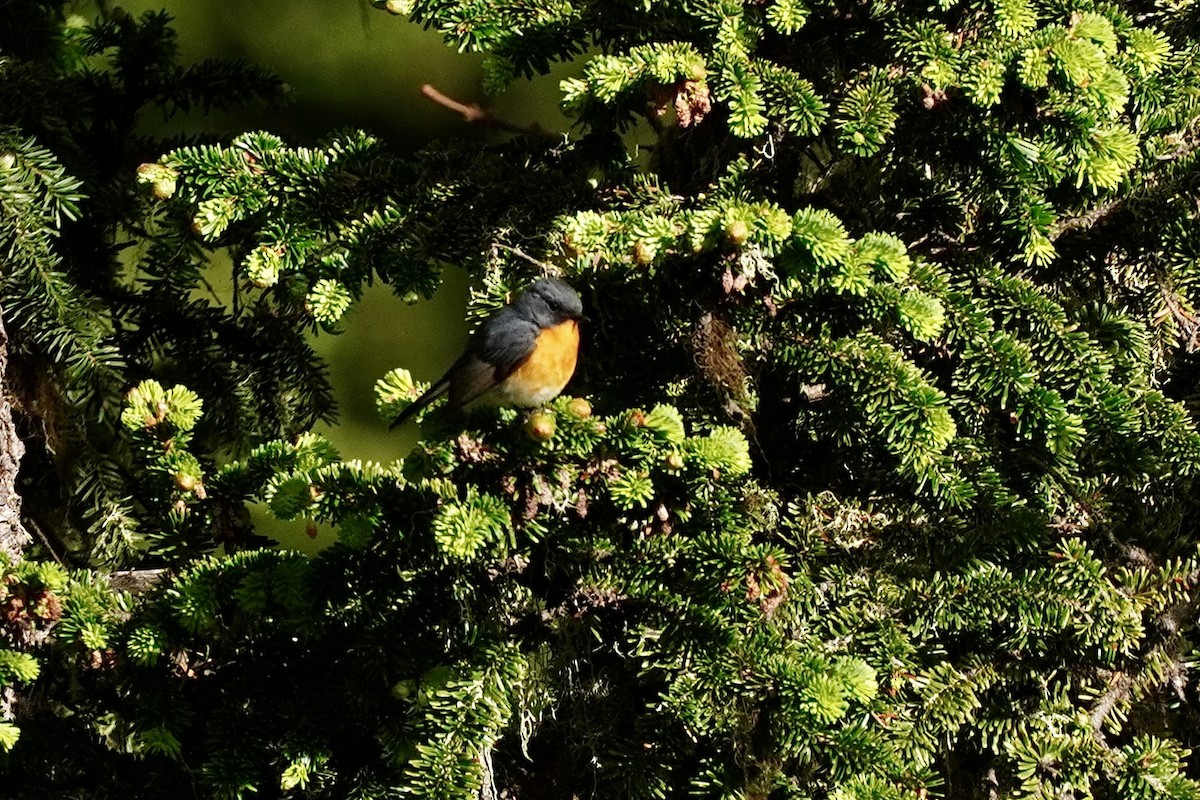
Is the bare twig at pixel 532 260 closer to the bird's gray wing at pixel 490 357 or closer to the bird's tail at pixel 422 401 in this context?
the bird's gray wing at pixel 490 357

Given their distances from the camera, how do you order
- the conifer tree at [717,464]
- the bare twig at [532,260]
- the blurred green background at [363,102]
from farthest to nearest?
the blurred green background at [363,102] → the bare twig at [532,260] → the conifer tree at [717,464]

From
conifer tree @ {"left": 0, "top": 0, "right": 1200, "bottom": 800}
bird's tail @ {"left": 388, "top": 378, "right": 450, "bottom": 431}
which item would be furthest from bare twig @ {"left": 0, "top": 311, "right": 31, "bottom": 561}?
bird's tail @ {"left": 388, "top": 378, "right": 450, "bottom": 431}

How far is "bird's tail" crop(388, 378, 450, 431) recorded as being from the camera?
179 centimetres

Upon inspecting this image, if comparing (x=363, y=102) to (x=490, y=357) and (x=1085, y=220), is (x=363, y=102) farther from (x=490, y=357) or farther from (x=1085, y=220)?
(x=1085, y=220)

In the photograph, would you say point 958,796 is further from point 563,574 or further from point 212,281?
point 212,281

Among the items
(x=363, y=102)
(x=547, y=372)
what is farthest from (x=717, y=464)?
(x=363, y=102)

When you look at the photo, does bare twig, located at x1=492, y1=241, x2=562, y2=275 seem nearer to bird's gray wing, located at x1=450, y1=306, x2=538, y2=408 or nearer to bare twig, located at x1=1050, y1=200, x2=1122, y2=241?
bird's gray wing, located at x1=450, y1=306, x2=538, y2=408

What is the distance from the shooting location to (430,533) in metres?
1.56

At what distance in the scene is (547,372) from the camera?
1842 millimetres

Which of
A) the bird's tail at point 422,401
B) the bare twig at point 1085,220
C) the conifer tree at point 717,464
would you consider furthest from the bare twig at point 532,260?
the bare twig at point 1085,220

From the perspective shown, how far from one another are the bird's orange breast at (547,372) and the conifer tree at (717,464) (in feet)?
0.18

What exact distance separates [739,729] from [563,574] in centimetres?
33

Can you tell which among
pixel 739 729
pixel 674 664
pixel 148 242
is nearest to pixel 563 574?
pixel 674 664

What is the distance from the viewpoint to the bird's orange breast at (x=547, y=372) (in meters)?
1.81
